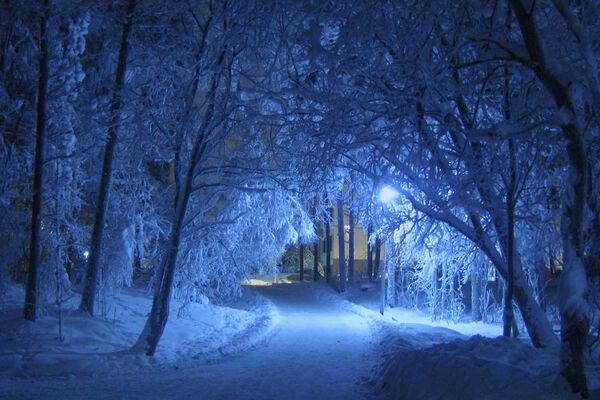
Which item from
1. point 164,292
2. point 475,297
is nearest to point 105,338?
point 164,292

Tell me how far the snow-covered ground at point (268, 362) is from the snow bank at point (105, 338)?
0.10ft

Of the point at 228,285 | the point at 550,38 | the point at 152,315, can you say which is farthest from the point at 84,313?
the point at 550,38

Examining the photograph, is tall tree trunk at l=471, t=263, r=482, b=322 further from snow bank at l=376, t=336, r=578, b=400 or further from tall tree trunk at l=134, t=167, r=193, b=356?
tall tree trunk at l=134, t=167, r=193, b=356

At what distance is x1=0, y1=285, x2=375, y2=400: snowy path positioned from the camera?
7176mm

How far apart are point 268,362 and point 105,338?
3.99 metres

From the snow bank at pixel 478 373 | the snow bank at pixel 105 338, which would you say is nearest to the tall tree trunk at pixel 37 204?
the snow bank at pixel 105 338

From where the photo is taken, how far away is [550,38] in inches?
274

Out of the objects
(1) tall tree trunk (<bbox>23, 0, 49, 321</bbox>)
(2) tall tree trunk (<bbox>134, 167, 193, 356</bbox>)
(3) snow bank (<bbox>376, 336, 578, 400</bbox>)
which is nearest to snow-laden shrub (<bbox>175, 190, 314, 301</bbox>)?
(2) tall tree trunk (<bbox>134, 167, 193, 356</bbox>)

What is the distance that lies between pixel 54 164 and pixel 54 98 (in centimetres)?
153

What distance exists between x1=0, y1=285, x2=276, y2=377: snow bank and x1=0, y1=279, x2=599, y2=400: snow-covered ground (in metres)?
0.03

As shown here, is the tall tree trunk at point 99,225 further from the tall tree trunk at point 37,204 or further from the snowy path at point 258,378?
the snowy path at point 258,378

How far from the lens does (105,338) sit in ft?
37.6

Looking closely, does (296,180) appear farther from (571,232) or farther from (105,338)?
(571,232)

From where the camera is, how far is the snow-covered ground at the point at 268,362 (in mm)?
5914
